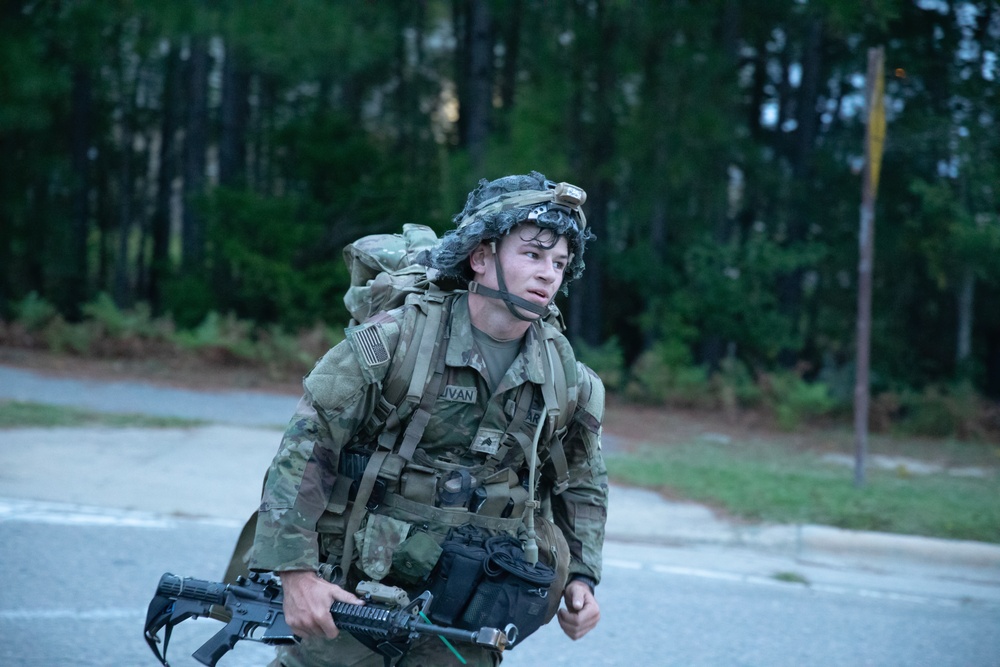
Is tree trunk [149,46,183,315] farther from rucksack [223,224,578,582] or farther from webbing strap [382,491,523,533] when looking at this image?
webbing strap [382,491,523,533]

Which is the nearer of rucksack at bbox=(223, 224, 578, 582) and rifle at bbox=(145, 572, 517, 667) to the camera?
rifle at bbox=(145, 572, 517, 667)

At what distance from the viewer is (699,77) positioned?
1265 centimetres

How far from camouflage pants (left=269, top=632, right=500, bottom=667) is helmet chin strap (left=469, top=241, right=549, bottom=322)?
2.72 ft

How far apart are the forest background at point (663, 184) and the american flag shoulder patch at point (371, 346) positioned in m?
9.30

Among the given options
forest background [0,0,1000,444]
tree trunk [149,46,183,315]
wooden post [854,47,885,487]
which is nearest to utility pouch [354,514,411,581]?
wooden post [854,47,885,487]

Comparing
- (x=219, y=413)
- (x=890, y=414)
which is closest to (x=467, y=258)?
(x=219, y=413)

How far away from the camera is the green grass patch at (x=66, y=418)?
8828 millimetres

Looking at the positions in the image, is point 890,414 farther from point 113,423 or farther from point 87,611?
point 87,611

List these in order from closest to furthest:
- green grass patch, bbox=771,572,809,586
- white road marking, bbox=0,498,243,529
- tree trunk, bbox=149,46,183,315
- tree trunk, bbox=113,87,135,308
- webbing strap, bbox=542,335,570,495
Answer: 1. webbing strap, bbox=542,335,570,495
2. green grass patch, bbox=771,572,809,586
3. white road marking, bbox=0,498,243,529
4. tree trunk, bbox=149,46,183,315
5. tree trunk, bbox=113,87,135,308

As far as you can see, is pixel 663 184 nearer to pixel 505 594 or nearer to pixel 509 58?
pixel 509 58

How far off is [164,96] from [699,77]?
59.3ft

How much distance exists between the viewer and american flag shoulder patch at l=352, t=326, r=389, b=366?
8.15ft

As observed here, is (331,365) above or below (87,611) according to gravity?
above

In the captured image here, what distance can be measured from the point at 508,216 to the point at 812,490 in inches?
238
